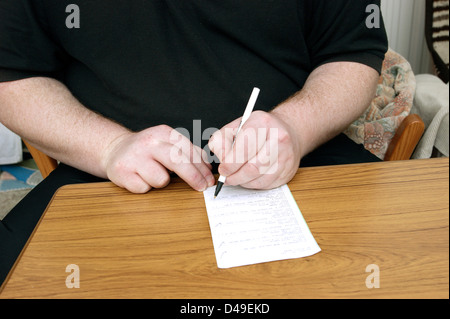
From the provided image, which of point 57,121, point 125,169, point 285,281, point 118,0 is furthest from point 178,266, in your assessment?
point 118,0

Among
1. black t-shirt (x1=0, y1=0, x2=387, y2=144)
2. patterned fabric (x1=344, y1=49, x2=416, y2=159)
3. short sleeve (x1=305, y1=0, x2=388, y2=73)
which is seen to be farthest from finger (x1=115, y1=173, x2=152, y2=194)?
patterned fabric (x1=344, y1=49, x2=416, y2=159)

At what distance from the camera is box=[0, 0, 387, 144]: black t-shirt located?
889mm

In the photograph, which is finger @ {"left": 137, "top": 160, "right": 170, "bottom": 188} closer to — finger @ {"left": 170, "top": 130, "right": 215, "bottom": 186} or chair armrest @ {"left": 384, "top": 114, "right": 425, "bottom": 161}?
finger @ {"left": 170, "top": 130, "right": 215, "bottom": 186}

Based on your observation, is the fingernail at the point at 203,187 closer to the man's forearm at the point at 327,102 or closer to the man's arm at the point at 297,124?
the man's arm at the point at 297,124

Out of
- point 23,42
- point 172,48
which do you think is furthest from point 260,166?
point 23,42

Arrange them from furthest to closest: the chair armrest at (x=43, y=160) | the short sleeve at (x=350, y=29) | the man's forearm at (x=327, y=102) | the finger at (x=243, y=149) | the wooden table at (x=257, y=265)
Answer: the chair armrest at (x=43, y=160)
the short sleeve at (x=350, y=29)
the man's forearm at (x=327, y=102)
the finger at (x=243, y=149)
the wooden table at (x=257, y=265)

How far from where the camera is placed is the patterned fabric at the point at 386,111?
3.59 feet

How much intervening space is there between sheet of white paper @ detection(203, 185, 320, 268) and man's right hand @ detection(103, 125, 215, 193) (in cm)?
4

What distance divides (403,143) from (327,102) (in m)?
0.24

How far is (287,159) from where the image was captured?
2.16ft

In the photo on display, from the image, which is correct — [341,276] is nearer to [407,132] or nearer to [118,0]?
[407,132]

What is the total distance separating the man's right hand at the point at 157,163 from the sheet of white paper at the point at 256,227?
0.04 metres

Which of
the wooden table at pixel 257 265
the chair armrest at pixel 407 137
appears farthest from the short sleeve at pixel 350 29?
the wooden table at pixel 257 265

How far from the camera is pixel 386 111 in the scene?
1.16 m
